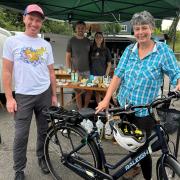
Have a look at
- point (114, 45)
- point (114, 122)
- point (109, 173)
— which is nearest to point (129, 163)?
point (109, 173)

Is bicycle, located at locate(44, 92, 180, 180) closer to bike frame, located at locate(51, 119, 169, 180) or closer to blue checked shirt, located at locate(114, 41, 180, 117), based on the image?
bike frame, located at locate(51, 119, 169, 180)

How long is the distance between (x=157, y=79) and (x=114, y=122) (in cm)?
58

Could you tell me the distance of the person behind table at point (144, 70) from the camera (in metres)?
2.53

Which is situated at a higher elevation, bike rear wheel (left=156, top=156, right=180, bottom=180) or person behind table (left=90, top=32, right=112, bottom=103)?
person behind table (left=90, top=32, right=112, bottom=103)

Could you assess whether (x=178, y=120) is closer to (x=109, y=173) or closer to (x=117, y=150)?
(x=109, y=173)

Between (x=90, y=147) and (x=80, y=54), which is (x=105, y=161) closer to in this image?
(x=90, y=147)

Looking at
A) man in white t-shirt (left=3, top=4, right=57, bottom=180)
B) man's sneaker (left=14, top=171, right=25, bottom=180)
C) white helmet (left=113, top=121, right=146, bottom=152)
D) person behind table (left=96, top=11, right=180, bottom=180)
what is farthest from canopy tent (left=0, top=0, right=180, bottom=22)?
man's sneaker (left=14, top=171, right=25, bottom=180)

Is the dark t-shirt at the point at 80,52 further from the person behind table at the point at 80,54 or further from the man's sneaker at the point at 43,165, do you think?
the man's sneaker at the point at 43,165

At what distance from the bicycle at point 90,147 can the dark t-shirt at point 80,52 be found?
267cm

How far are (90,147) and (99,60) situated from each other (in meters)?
3.16

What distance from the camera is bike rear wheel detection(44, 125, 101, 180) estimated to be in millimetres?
2773

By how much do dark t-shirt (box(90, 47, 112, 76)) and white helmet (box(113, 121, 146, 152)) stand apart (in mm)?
3166

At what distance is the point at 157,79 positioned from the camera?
2.64 meters

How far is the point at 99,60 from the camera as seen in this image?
18.6ft
